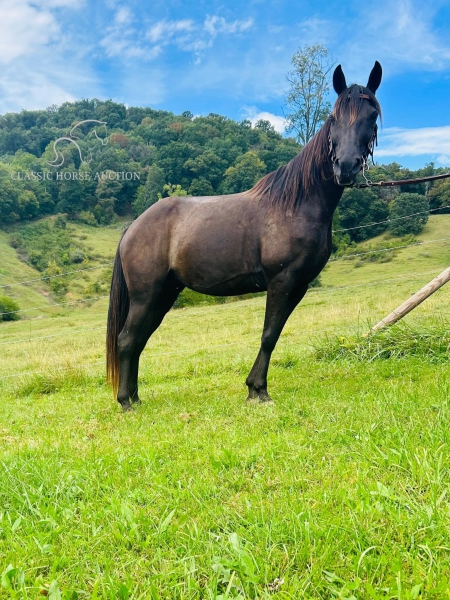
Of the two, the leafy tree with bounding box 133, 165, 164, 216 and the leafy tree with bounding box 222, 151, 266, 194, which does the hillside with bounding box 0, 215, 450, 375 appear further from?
the leafy tree with bounding box 133, 165, 164, 216

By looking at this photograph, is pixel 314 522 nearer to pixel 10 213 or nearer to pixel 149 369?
pixel 149 369

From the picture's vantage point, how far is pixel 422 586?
151 cm

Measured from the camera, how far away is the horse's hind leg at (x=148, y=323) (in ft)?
15.6

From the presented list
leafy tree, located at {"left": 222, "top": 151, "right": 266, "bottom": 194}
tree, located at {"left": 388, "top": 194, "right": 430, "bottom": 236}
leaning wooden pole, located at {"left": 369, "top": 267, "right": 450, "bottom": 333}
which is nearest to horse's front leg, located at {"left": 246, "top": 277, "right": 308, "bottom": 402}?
leaning wooden pole, located at {"left": 369, "top": 267, "right": 450, "bottom": 333}

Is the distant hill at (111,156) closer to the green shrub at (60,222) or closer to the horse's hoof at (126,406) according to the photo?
the green shrub at (60,222)

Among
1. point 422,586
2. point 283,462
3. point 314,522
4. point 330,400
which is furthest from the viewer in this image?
point 330,400

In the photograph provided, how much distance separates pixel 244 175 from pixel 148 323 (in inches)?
1998

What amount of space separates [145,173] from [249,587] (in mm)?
85113

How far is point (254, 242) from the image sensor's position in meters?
4.34

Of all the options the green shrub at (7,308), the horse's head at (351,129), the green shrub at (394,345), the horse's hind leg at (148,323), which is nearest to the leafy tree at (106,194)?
the green shrub at (7,308)

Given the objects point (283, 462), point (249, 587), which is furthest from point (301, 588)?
point (283, 462)

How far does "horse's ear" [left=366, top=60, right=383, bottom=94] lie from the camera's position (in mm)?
4078

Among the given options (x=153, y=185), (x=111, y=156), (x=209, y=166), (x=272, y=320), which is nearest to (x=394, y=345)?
(x=272, y=320)

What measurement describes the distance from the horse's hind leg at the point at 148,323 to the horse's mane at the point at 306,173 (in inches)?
59.8
